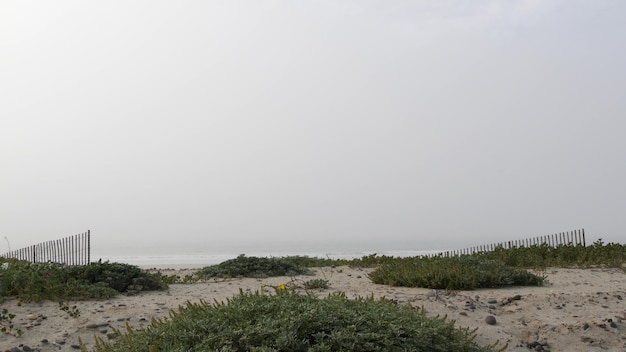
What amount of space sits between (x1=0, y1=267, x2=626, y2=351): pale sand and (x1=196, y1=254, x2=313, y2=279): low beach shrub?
9.89ft

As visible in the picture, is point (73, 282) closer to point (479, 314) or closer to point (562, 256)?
point (479, 314)

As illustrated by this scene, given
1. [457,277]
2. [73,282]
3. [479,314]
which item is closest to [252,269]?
[73,282]

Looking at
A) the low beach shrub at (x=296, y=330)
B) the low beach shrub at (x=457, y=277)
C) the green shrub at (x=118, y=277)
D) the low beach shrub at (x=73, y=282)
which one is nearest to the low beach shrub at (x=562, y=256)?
the low beach shrub at (x=457, y=277)

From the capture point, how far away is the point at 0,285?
29.5 feet

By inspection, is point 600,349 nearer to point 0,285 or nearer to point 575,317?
point 575,317

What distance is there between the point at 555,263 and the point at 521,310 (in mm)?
7456

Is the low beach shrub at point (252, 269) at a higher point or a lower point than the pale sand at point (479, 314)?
higher

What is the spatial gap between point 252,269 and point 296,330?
390 inches

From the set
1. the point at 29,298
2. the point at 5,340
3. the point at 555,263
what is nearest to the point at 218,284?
the point at 29,298

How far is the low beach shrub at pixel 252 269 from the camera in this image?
44.4 feet

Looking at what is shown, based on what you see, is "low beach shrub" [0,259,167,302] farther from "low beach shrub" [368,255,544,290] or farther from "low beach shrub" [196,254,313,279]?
"low beach shrub" [368,255,544,290]

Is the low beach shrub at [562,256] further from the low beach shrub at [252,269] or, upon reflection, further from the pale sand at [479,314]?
the low beach shrub at [252,269]

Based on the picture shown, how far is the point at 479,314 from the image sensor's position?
7277mm

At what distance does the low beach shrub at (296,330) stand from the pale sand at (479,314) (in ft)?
4.73
